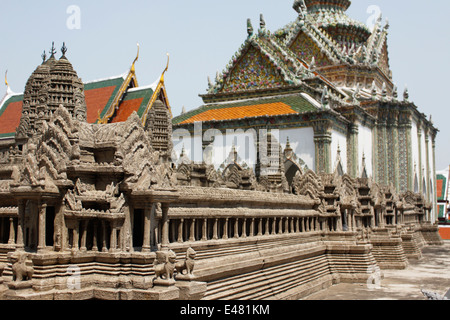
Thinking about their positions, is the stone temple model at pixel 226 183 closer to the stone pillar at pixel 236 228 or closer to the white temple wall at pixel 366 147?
the stone pillar at pixel 236 228

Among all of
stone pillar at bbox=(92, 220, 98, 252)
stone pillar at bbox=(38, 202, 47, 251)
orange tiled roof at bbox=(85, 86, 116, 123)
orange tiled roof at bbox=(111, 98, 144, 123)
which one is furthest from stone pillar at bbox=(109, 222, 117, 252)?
orange tiled roof at bbox=(111, 98, 144, 123)

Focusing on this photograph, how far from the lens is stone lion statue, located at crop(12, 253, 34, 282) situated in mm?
9312

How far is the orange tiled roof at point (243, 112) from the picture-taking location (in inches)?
1240

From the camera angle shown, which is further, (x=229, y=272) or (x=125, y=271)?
(x=229, y=272)

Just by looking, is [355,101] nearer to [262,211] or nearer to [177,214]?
[262,211]

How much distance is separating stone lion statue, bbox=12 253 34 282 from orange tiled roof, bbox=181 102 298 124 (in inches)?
894

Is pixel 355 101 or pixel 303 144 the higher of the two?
pixel 355 101

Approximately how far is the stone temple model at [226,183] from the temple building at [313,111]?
9 centimetres

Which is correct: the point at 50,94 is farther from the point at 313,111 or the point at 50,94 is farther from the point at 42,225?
the point at 313,111

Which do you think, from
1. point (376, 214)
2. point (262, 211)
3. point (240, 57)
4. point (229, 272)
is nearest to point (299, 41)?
point (240, 57)

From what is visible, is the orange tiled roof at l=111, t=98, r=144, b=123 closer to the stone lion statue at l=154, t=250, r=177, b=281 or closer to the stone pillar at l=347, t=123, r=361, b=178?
the stone pillar at l=347, t=123, r=361, b=178

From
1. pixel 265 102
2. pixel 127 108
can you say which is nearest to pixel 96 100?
pixel 127 108

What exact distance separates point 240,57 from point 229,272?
22894 mm
